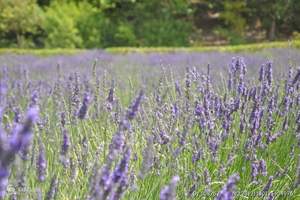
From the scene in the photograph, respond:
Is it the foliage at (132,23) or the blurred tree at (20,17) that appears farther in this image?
the foliage at (132,23)

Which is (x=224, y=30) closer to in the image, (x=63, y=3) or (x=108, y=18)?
(x=108, y=18)

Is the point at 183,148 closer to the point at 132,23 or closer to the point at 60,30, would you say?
the point at 60,30

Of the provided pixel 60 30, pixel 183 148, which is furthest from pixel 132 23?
pixel 183 148

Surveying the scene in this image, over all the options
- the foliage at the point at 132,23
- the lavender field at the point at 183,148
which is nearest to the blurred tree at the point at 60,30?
the foliage at the point at 132,23

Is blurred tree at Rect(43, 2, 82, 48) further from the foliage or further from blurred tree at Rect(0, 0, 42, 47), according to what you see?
blurred tree at Rect(0, 0, 42, 47)

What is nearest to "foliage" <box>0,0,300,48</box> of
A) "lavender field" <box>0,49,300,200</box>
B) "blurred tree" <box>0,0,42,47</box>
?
"blurred tree" <box>0,0,42,47</box>

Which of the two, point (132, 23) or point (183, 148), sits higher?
point (183, 148)

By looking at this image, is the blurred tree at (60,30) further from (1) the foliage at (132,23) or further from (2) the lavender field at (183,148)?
(2) the lavender field at (183,148)

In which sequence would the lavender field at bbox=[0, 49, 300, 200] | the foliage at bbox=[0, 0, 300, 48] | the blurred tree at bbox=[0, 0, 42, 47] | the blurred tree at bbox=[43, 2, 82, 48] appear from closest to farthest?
the lavender field at bbox=[0, 49, 300, 200], the blurred tree at bbox=[43, 2, 82, 48], the blurred tree at bbox=[0, 0, 42, 47], the foliage at bbox=[0, 0, 300, 48]

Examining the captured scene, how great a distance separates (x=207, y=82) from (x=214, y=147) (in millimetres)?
509

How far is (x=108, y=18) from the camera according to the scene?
18078 millimetres

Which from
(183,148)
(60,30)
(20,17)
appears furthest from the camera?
(20,17)

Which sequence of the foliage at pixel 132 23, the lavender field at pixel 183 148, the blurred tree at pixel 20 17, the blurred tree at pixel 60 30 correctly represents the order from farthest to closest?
the foliage at pixel 132 23 → the blurred tree at pixel 20 17 → the blurred tree at pixel 60 30 → the lavender field at pixel 183 148


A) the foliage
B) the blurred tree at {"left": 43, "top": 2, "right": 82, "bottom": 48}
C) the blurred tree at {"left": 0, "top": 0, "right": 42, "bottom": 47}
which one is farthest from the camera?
the foliage
